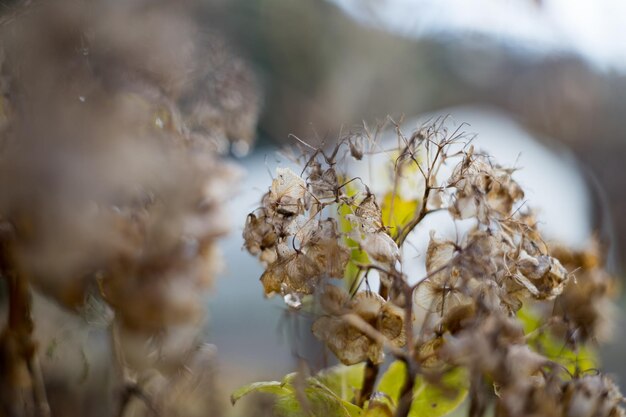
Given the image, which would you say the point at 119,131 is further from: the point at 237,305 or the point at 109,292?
the point at 237,305

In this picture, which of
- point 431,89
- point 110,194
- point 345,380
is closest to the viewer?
point 110,194

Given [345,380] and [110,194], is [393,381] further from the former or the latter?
[110,194]

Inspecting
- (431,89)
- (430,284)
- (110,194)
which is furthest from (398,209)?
(431,89)

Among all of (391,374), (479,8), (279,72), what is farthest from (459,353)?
(279,72)

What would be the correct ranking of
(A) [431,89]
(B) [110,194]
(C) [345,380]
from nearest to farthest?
1. (B) [110,194]
2. (C) [345,380]
3. (A) [431,89]

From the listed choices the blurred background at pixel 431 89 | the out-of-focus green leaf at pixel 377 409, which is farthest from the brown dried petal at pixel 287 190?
the blurred background at pixel 431 89

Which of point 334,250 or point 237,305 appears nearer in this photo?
point 334,250
